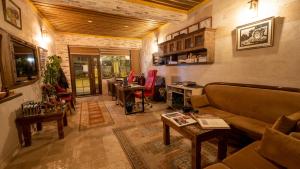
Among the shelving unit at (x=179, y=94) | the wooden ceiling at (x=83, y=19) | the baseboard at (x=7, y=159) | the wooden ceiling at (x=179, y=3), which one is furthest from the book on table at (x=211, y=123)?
the wooden ceiling at (x=83, y=19)

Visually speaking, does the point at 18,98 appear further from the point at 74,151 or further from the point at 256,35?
the point at 256,35

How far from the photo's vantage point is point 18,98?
7.86 ft

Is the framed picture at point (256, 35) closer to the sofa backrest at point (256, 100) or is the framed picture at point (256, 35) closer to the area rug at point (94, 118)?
the sofa backrest at point (256, 100)

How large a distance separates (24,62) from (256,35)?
4.13 m

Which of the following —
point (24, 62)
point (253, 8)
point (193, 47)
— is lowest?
point (24, 62)

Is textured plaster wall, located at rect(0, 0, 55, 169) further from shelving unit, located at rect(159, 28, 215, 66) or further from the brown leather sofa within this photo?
shelving unit, located at rect(159, 28, 215, 66)

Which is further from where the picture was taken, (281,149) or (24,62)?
(24,62)

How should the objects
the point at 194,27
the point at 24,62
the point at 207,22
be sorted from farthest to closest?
1. the point at 194,27
2. the point at 207,22
3. the point at 24,62

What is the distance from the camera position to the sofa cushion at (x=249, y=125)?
181 cm

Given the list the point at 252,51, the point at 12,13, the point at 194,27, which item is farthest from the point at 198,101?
the point at 12,13

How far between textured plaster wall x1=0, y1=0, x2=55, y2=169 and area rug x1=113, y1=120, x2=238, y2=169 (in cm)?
154

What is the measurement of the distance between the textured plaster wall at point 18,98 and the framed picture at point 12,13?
8 cm

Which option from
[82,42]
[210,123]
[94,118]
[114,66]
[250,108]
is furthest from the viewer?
[114,66]

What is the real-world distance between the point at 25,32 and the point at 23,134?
6.47ft
